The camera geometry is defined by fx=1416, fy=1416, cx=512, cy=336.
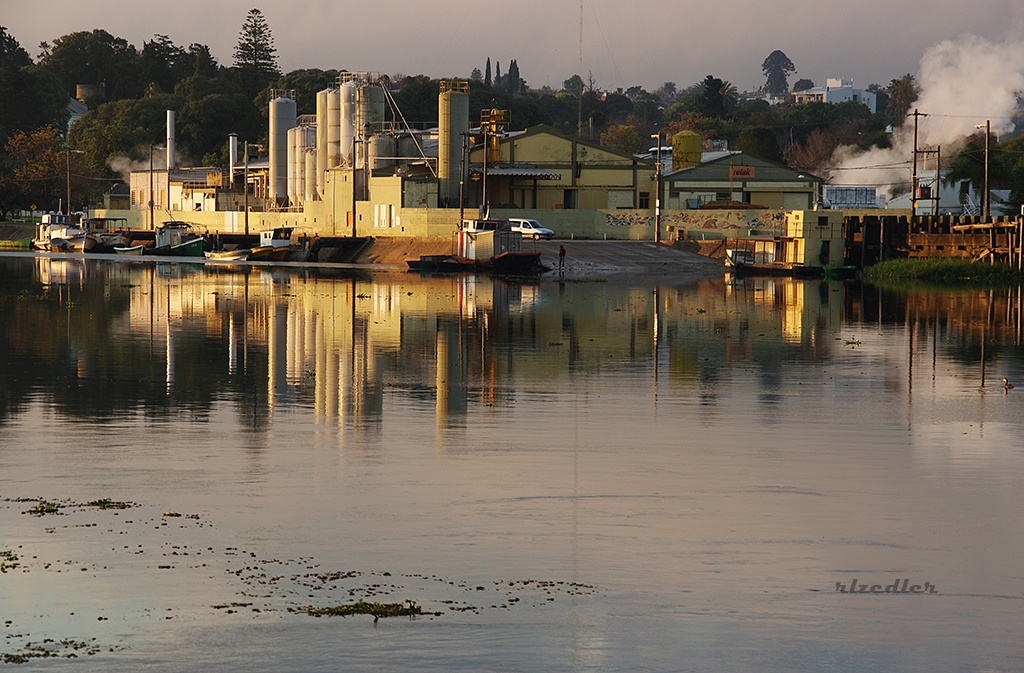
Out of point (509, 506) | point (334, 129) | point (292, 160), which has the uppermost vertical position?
point (334, 129)

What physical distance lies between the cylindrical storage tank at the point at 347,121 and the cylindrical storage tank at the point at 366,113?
784mm

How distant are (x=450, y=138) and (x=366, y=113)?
1024cm

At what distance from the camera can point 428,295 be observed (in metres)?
56.1

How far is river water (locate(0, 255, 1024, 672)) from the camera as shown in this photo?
37.1ft

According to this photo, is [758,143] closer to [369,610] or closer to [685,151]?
[685,151]

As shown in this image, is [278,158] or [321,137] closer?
[321,137]

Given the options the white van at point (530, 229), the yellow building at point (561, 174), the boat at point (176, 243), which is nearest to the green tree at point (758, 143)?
the yellow building at point (561, 174)

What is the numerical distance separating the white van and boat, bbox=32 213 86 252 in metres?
38.7

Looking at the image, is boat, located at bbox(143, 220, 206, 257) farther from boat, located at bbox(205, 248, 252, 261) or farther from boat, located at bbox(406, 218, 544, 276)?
boat, located at bbox(406, 218, 544, 276)

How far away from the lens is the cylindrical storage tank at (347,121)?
103812mm

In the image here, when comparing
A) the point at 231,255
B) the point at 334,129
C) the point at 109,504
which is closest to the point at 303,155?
the point at 334,129

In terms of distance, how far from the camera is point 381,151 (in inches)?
4013

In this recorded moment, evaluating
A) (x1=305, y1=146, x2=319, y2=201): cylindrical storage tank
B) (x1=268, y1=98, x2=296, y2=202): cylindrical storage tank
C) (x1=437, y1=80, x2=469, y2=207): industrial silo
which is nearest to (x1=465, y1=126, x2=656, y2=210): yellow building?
(x1=437, y1=80, x2=469, y2=207): industrial silo

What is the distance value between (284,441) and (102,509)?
16.0ft
